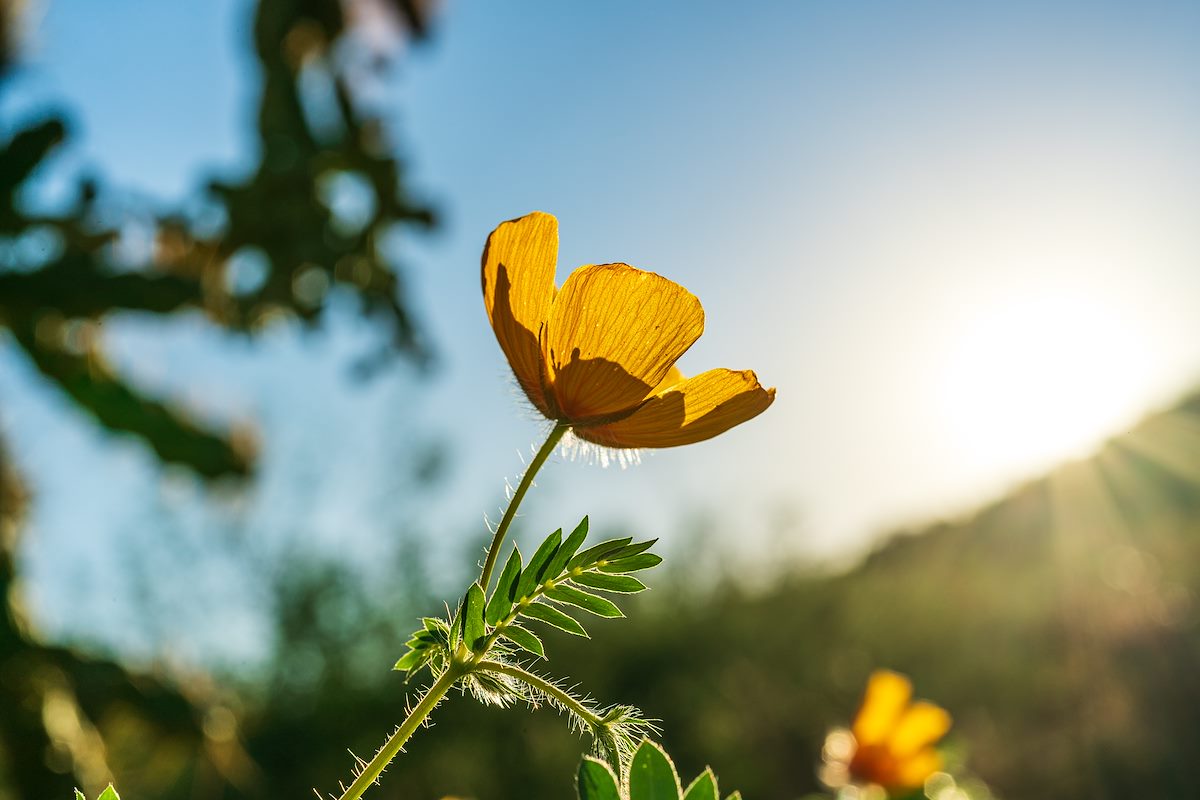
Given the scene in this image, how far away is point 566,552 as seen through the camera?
36cm

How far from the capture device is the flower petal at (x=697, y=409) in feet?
1.34

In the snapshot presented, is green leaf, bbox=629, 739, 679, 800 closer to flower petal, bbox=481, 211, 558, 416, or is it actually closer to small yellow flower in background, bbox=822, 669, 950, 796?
flower petal, bbox=481, 211, 558, 416

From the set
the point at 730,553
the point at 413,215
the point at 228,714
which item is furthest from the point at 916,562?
the point at 228,714

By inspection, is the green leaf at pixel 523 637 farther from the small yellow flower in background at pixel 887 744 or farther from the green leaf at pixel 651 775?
the small yellow flower in background at pixel 887 744

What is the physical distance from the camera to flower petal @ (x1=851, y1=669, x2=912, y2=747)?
1170 mm

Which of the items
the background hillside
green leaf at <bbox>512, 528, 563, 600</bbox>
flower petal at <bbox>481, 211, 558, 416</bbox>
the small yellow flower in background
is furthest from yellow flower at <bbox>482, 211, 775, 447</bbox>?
the background hillside

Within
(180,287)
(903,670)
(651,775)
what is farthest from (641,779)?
(903,670)

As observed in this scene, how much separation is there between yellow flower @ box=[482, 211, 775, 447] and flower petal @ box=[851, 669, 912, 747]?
0.92m

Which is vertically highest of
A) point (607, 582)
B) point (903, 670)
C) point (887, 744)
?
point (903, 670)

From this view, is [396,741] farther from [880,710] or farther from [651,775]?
[880,710]

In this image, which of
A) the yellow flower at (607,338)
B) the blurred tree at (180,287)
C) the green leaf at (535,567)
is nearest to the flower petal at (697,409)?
the yellow flower at (607,338)

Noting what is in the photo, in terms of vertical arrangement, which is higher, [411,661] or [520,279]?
[520,279]

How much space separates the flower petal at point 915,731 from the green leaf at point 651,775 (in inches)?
37.8

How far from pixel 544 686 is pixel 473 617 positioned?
38mm
